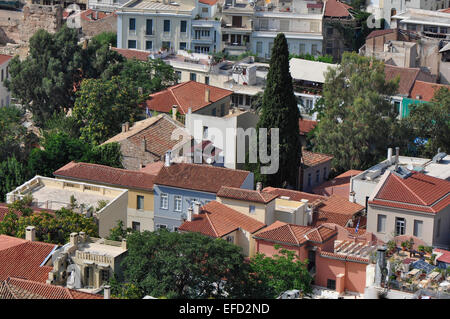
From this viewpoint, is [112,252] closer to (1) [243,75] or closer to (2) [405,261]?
(2) [405,261]

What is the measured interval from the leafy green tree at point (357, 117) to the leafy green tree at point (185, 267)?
20.5 m

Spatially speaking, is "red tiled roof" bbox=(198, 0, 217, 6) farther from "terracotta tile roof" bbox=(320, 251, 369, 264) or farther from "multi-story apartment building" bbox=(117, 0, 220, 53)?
"terracotta tile roof" bbox=(320, 251, 369, 264)

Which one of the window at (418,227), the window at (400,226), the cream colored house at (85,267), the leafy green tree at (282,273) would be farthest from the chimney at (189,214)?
the window at (418,227)

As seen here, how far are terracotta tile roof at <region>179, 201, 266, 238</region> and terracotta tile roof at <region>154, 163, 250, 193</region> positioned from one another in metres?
2.11

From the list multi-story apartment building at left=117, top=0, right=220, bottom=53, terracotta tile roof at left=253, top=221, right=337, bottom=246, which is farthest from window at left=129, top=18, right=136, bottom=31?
terracotta tile roof at left=253, top=221, right=337, bottom=246

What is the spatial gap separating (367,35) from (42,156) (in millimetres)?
35860

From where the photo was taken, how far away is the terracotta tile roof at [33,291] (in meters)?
32.0

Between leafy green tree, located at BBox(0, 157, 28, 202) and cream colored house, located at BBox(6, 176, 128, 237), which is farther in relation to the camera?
leafy green tree, located at BBox(0, 157, 28, 202)

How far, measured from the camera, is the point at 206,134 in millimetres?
52344

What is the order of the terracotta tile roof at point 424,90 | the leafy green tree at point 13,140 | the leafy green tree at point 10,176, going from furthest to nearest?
the terracotta tile roof at point 424,90 → the leafy green tree at point 13,140 → the leafy green tree at point 10,176

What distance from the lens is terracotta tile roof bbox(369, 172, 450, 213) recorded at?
144ft

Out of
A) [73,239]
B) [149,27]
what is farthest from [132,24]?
[73,239]

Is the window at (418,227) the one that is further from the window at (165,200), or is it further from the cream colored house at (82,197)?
the cream colored house at (82,197)

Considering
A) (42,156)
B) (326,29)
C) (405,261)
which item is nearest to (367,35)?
(326,29)
